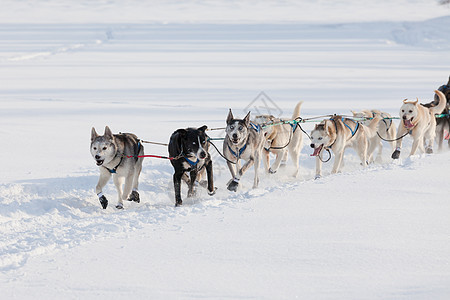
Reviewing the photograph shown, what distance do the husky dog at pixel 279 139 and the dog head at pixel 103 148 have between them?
1.63 meters

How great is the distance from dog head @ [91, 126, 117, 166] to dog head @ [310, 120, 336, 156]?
1.88 metres

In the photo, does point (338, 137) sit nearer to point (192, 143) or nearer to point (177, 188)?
point (192, 143)

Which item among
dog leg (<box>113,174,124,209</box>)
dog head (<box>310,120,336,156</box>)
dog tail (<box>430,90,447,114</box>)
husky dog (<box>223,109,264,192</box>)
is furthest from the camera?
dog tail (<box>430,90,447,114</box>)

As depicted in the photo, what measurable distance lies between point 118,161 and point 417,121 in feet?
10.6

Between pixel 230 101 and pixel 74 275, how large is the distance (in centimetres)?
768

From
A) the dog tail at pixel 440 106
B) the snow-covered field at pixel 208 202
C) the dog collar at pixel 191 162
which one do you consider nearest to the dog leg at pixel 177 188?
the dog collar at pixel 191 162

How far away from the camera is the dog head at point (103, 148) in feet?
14.9

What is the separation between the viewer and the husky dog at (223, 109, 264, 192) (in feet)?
16.7

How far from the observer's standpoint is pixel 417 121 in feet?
20.6

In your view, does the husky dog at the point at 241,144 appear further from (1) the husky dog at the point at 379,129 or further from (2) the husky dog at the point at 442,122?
(2) the husky dog at the point at 442,122

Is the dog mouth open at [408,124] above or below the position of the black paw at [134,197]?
above

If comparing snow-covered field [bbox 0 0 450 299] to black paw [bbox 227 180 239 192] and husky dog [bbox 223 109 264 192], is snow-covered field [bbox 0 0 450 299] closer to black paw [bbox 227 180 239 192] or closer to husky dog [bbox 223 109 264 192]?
black paw [bbox 227 180 239 192]

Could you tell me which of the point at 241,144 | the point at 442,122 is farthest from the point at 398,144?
the point at 241,144

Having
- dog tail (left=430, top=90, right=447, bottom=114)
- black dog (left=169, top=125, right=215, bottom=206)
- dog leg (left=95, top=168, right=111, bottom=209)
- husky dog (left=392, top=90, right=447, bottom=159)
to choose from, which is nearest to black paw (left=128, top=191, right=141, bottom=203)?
dog leg (left=95, top=168, right=111, bottom=209)
